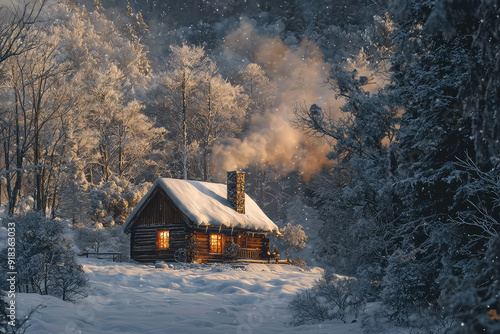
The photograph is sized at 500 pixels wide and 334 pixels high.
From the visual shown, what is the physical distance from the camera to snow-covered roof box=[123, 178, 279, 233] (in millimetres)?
27234

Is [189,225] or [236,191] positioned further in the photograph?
[236,191]

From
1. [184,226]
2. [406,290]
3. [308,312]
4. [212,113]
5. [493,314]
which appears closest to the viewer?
[493,314]

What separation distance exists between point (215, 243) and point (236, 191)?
382 centimetres

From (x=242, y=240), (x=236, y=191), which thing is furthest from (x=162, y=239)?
(x=236, y=191)

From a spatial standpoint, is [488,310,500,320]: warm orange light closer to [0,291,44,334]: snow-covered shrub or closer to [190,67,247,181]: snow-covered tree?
[0,291,44,334]: snow-covered shrub

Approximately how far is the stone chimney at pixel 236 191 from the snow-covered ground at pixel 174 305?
7.24m

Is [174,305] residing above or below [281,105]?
below

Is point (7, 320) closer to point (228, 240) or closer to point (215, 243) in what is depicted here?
point (215, 243)

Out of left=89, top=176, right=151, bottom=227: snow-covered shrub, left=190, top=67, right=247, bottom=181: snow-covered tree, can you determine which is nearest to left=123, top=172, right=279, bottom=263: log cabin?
left=89, top=176, right=151, bottom=227: snow-covered shrub

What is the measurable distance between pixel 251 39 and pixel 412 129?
64469 millimetres

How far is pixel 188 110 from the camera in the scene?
149 ft

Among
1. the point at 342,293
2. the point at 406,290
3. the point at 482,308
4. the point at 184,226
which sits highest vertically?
the point at 184,226

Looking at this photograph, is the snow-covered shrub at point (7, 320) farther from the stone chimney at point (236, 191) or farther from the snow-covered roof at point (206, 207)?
the stone chimney at point (236, 191)

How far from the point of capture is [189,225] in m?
26.8
